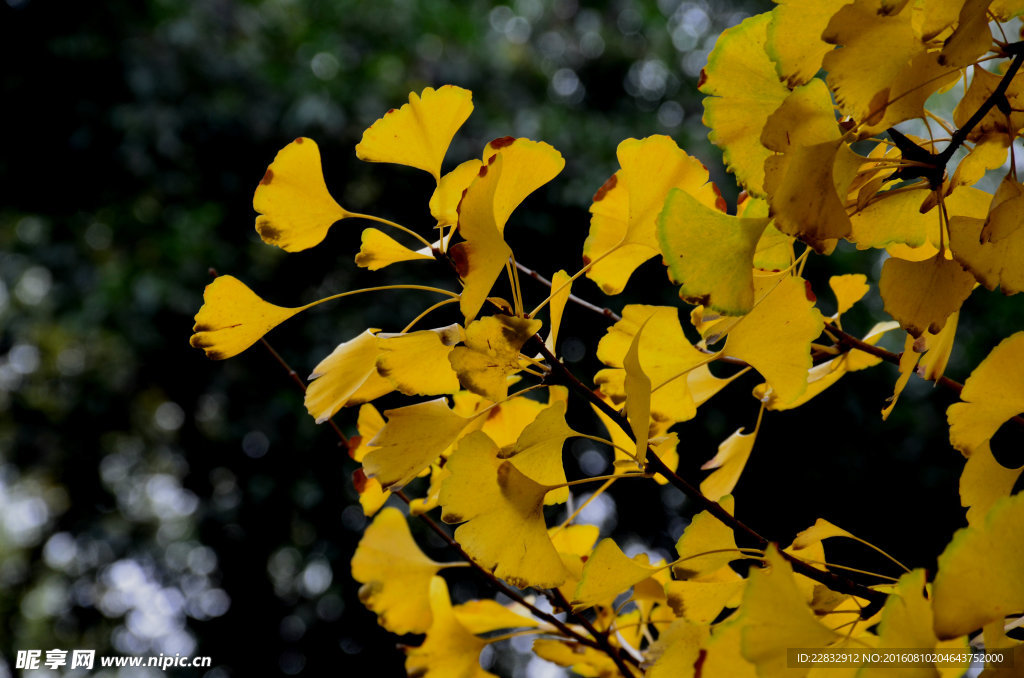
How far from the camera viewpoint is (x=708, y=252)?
0.96 ft

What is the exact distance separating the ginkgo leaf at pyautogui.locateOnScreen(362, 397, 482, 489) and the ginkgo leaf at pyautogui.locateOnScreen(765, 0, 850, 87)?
21cm

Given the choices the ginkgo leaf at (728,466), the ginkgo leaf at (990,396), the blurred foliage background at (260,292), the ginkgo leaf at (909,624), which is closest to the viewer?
the ginkgo leaf at (909,624)

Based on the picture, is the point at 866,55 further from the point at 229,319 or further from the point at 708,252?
the point at 229,319

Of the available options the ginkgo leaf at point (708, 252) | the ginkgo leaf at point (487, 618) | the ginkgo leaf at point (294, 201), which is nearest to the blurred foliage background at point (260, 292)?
the ginkgo leaf at point (487, 618)

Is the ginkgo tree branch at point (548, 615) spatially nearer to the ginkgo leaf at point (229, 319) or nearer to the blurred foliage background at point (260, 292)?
the ginkgo leaf at point (229, 319)

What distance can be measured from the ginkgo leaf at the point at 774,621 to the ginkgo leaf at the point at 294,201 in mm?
274

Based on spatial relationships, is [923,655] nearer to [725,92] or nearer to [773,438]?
[725,92]

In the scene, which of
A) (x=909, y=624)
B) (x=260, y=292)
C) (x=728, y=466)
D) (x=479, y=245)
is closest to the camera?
(x=909, y=624)

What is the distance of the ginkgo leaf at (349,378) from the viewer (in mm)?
371

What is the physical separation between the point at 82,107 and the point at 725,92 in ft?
6.98

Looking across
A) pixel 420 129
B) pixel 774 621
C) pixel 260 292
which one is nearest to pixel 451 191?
pixel 420 129

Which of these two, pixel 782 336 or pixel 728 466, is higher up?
pixel 782 336

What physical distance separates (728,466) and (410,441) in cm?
20

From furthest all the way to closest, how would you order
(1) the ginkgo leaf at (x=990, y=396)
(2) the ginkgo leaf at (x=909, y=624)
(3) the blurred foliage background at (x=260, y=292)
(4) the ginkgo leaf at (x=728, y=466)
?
(3) the blurred foliage background at (x=260, y=292)
(4) the ginkgo leaf at (x=728, y=466)
(1) the ginkgo leaf at (x=990, y=396)
(2) the ginkgo leaf at (x=909, y=624)
